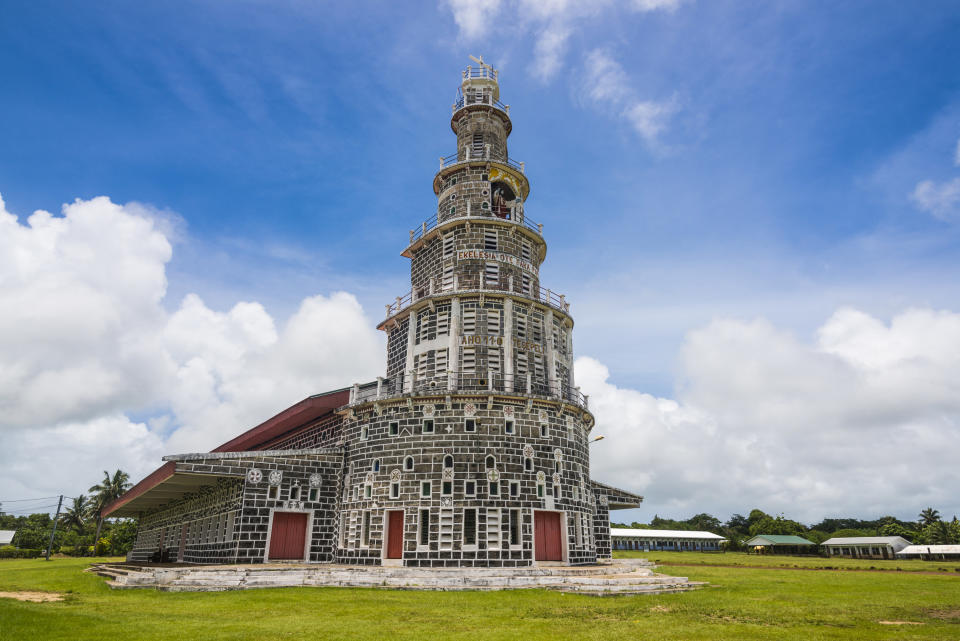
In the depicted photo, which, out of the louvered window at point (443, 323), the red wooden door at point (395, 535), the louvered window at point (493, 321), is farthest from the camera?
the louvered window at point (443, 323)

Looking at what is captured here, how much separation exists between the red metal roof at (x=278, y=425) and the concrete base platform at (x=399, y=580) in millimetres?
6938

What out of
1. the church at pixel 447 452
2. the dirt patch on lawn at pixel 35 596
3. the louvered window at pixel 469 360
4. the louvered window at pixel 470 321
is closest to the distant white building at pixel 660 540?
the church at pixel 447 452

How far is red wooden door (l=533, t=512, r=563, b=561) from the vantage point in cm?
2819

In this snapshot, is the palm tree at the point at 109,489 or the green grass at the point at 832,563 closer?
the green grass at the point at 832,563

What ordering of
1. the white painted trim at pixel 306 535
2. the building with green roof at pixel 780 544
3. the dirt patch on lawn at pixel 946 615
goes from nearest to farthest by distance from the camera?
the dirt patch on lawn at pixel 946 615, the white painted trim at pixel 306 535, the building with green roof at pixel 780 544

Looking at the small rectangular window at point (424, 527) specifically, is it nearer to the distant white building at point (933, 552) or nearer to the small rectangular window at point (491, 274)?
the small rectangular window at point (491, 274)

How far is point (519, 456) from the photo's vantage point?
2836 centimetres

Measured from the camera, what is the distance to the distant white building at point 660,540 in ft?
281

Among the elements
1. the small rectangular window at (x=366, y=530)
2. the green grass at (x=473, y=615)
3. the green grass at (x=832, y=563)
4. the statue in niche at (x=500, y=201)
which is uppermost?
the statue in niche at (x=500, y=201)

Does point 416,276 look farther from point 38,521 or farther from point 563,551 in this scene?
point 38,521

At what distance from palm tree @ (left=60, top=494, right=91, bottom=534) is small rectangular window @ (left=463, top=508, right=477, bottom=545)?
248ft

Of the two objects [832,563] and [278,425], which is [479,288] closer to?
[278,425]

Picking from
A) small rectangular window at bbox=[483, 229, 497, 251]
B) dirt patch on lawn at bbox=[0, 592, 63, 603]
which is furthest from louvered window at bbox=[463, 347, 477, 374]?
dirt patch on lawn at bbox=[0, 592, 63, 603]

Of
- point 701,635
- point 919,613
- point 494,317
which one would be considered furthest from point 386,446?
point 919,613
